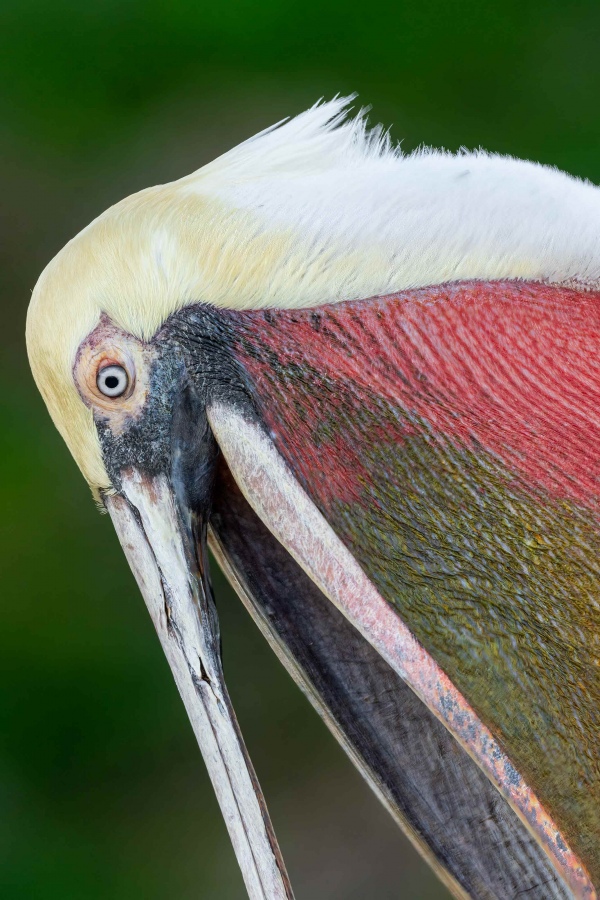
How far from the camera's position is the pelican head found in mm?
972

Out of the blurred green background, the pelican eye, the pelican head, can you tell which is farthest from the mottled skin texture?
the blurred green background

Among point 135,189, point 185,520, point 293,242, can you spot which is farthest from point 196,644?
point 135,189

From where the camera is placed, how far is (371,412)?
3.32ft

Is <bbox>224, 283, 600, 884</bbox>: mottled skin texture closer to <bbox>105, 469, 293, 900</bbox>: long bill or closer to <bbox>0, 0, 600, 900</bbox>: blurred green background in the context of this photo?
<bbox>105, 469, 293, 900</bbox>: long bill

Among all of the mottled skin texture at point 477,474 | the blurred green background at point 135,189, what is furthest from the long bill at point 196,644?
the blurred green background at point 135,189

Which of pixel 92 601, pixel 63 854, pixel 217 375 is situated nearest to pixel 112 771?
pixel 63 854

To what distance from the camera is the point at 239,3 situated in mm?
2318

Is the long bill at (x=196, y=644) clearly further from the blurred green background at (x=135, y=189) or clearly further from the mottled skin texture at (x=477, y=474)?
the blurred green background at (x=135, y=189)

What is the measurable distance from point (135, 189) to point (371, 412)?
4.81 ft

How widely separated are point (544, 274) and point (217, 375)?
338 mm

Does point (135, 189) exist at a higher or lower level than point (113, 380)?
higher

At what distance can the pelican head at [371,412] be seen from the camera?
38.3 inches

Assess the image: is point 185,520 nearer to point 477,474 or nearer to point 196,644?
point 196,644

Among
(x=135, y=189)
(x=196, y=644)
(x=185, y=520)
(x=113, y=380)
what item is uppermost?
(x=135, y=189)
